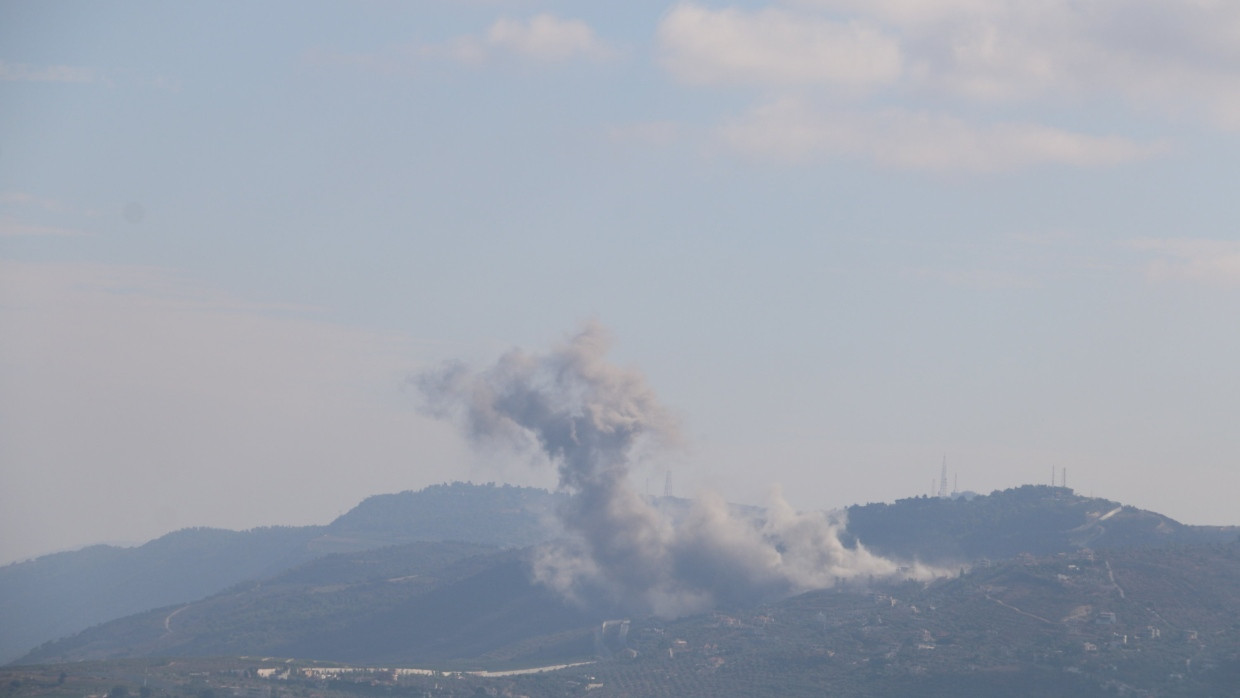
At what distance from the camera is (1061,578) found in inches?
6678

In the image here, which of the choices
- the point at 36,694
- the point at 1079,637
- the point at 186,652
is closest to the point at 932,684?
the point at 1079,637

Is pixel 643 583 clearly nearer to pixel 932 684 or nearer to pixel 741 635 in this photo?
pixel 741 635

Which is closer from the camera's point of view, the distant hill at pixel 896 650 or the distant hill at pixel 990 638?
the distant hill at pixel 990 638

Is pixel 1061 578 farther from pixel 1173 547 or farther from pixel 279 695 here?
pixel 279 695

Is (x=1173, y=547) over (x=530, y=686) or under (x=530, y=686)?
over

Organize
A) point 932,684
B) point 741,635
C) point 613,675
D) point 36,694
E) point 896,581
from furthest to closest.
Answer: point 896,581 → point 741,635 → point 613,675 → point 932,684 → point 36,694

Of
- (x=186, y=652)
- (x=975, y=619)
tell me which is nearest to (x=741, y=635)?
(x=975, y=619)

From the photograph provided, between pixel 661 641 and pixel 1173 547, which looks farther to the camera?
pixel 1173 547

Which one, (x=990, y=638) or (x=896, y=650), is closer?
(x=990, y=638)

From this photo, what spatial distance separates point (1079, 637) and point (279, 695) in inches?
2875

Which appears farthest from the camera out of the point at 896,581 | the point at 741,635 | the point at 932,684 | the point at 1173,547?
the point at 896,581

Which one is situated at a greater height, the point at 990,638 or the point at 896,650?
the point at 990,638

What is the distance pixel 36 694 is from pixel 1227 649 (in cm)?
10304

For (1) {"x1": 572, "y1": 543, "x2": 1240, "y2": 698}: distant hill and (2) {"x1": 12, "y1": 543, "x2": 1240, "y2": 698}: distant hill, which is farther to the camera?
(2) {"x1": 12, "y1": 543, "x2": 1240, "y2": 698}: distant hill
